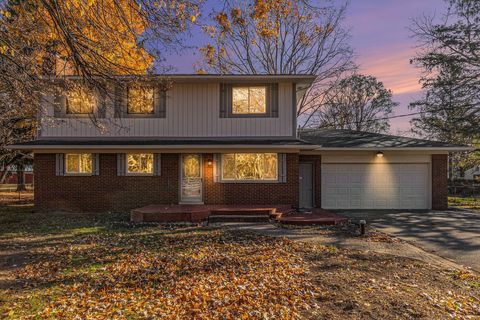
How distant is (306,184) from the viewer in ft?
47.1

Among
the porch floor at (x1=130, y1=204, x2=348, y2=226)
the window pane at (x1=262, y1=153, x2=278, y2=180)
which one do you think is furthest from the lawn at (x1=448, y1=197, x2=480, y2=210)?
the window pane at (x1=262, y1=153, x2=278, y2=180)

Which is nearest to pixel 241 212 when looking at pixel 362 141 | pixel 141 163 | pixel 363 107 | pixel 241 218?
pixel 241 218

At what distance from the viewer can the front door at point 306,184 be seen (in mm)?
14297

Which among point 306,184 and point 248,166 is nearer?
point 248,166

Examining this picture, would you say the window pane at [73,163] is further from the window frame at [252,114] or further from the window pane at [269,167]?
the window pane at [269,167]

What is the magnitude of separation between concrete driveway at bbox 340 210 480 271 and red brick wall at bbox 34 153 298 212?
481 cm

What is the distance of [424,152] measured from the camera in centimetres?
1399

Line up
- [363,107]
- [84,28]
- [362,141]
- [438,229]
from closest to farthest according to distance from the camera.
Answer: [84,28] → [438,229] → [362,141] → [363,107]

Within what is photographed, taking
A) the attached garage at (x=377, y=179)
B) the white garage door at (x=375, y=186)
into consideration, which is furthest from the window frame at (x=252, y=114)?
the white garage door at (x=375, y=186)

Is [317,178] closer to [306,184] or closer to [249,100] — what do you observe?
[306,184]

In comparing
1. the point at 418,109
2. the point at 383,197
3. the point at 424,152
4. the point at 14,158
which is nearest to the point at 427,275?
the point at 383,197

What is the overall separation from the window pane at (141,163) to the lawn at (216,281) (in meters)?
5.00

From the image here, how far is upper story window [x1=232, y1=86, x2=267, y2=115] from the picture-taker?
42.5 feet

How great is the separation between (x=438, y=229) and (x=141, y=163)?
36.7ft
